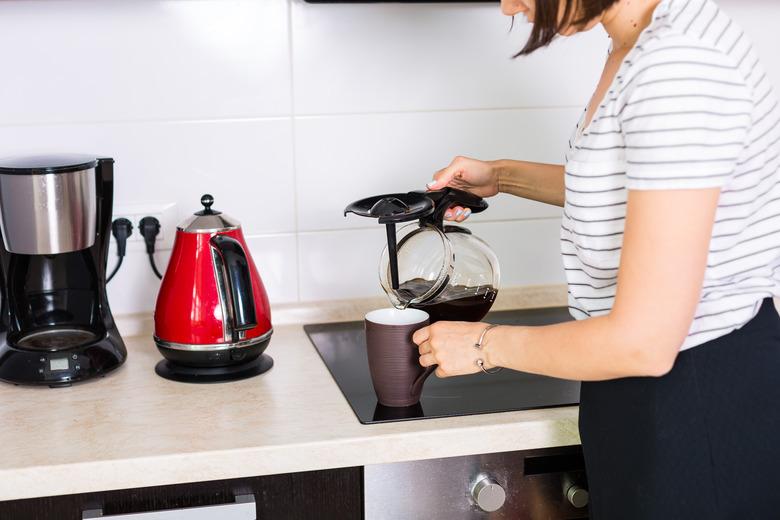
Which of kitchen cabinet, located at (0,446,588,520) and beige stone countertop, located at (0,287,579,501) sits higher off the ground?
beige stone countertop, located at (0,287,579,501)

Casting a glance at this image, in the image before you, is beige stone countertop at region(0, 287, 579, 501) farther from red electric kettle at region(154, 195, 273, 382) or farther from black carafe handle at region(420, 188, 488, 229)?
black carafe handle at region(420, 188, 488, 229)

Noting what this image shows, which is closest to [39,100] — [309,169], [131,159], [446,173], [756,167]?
[131,159]

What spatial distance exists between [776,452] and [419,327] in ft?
1.48

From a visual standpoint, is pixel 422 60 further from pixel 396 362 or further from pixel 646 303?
pixel 646 303

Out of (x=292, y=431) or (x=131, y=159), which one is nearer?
(x=292, y=431)

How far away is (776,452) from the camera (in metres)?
1.01

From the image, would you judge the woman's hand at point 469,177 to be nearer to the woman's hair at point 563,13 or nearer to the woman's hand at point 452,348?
the woman's hand at point 452,348

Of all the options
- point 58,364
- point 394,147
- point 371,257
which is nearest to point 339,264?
point 371,257

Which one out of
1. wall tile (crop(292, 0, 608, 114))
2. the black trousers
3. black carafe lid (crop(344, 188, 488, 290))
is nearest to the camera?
the black trousers

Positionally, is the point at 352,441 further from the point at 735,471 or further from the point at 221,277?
the point at 735,471

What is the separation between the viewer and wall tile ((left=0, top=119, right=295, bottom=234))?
1522 millimetres

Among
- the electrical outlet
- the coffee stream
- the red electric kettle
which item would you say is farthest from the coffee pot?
the electrical outlet

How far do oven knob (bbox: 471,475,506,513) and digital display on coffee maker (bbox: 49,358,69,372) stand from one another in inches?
23.6

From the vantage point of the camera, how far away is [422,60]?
5.33 feet
